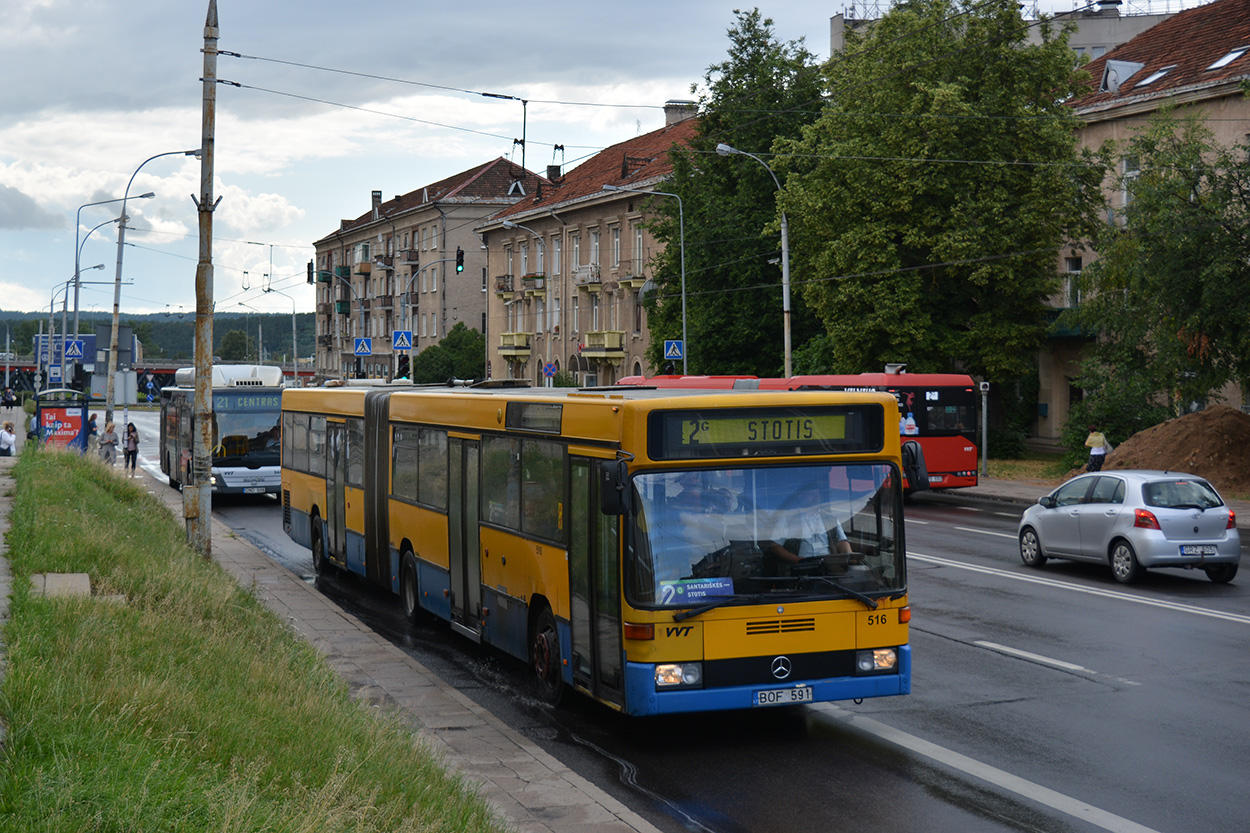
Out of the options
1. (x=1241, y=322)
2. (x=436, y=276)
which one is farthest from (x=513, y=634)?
(x=436, y=276)

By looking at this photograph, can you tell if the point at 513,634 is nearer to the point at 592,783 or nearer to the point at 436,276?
the point at 592,783

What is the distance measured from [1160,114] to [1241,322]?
6846 mm

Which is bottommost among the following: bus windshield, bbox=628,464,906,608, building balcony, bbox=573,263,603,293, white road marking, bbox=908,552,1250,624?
white road marking, bbox=908,552,1250,624

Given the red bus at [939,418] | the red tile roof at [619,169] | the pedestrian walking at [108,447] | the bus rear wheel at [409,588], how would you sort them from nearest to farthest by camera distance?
the bus rear wheel at [409,588], the red bus at [939,418], the pedestrian walking at [108,447], the red tile roof at [619,169]

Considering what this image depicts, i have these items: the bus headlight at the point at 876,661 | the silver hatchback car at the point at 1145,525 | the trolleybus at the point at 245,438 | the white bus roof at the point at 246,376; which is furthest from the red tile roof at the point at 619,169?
the bus headlight at the point at 876,661

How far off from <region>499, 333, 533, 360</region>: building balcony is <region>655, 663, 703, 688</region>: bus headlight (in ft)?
227

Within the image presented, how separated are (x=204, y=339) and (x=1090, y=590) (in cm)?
1218

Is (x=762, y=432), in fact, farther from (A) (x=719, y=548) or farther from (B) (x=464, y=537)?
(B) (x=464, y=537)

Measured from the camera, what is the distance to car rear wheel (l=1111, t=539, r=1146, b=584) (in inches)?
659

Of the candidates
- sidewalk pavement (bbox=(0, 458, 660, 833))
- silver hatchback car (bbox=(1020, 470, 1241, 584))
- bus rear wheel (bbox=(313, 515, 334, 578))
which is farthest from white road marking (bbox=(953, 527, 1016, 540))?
sidewalk pavement (bbox=(0, 458, 660, 833))

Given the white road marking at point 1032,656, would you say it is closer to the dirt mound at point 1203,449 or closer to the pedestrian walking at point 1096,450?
the dirt mound at point 1203,449

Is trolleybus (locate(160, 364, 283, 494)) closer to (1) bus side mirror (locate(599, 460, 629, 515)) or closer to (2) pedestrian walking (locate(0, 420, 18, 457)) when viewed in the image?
(2) pedestrian walking (locate(0, 420, 18, 457))

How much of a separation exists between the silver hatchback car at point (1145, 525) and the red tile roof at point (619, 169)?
44259 mm

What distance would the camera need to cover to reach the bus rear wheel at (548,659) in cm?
1002
